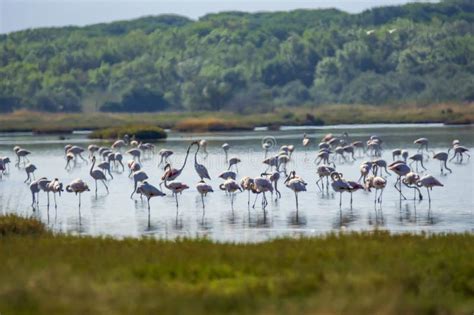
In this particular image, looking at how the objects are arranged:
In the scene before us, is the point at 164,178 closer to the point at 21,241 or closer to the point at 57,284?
the point at 21,241

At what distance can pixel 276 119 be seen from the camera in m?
69.2

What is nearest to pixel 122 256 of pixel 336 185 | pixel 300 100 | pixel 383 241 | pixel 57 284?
pixel 57 284

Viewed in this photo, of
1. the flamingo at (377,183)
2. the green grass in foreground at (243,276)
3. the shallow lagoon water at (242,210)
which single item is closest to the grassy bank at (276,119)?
the shallow lagoon water at (242,210)

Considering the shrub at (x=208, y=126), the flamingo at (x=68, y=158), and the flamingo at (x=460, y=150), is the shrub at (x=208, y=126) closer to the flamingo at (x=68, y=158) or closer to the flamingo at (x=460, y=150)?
the flamingo at (x=68, y=158)

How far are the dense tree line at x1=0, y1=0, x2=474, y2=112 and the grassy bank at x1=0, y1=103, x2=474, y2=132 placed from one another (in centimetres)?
688

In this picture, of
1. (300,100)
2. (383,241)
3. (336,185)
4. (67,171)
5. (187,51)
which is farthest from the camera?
(187,51)

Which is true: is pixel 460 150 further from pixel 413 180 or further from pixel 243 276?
pixel 243 276

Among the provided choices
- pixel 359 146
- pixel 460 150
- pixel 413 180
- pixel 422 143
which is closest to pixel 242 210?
pixel 413 180

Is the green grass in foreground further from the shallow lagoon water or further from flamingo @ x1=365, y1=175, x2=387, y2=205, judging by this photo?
flamingo @ x1=365, y1=175, x2=387, y2=205

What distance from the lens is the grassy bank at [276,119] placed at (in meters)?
62.3

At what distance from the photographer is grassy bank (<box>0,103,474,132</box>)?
62312 millimetres

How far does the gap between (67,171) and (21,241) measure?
1883 centimetres

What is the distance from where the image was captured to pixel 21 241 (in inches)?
586

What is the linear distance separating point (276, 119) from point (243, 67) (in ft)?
129
